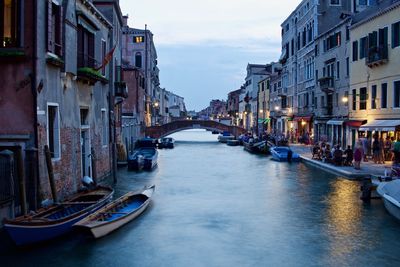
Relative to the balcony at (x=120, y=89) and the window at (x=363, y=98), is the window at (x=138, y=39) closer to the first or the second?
the window at (x=363, y=98)

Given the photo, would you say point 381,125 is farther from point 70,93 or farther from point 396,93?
point 70,93

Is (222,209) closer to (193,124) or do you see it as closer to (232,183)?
(232,183)

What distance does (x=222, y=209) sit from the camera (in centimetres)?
1579

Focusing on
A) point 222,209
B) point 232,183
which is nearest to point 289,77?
point 232,183

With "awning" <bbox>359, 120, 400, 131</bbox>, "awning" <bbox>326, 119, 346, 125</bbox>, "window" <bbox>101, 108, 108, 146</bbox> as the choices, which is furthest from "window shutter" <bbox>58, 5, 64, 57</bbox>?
"awning" <bbox>326, 119, 346, 125</bbox>

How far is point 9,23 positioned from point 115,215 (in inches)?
210

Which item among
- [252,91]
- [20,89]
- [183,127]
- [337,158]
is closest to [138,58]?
[183,127]

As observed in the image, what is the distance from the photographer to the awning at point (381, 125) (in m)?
22.4

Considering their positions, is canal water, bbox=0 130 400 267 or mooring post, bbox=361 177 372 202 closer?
canal water, bbox=0 130 400 267

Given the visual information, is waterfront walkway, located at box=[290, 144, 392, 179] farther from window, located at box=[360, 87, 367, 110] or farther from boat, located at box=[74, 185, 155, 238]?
boat, located at box=[74, 185, 155, 238]

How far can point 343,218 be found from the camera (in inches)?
566

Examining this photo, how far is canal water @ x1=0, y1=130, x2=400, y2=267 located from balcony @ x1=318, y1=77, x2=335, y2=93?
14.3 metres

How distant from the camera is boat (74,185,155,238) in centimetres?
1129

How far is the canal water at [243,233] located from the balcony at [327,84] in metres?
14.3
